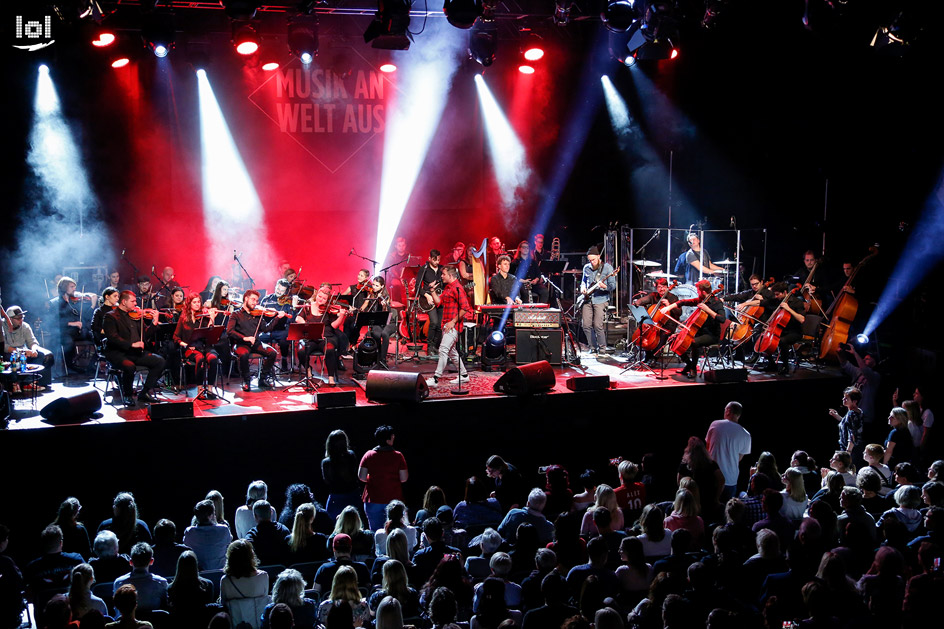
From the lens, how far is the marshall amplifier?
43.8 feet

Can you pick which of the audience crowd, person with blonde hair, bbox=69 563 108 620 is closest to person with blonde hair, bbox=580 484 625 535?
the audience crowd

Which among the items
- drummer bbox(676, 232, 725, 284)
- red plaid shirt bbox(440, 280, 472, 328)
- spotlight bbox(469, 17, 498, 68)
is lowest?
red plaid shirt bbox(440, 280, 472, 328)

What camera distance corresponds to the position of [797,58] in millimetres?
14969

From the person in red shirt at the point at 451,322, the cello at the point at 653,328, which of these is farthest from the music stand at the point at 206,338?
the cello at the point at 653,328

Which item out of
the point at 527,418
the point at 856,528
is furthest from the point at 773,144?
the point at 856,528

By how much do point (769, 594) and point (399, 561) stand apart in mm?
2620

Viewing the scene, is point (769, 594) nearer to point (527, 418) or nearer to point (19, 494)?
point (527, 418)

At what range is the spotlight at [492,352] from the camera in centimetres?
1342

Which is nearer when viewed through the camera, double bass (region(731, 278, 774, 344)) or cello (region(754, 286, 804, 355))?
cello (region(754, 286, 804, 355))

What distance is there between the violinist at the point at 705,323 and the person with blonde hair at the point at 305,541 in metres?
7.37

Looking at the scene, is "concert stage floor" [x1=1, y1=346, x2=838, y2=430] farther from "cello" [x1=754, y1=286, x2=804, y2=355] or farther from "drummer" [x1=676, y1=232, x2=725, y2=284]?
"drummer" [x1=676, y1=232, x2=725, y2=284]

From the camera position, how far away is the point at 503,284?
47.7 ft

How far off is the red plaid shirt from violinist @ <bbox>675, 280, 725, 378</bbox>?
10.6 ft

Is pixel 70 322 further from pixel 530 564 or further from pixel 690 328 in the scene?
pixel 690 328
